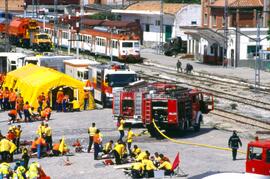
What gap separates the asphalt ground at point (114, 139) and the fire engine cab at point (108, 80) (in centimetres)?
106

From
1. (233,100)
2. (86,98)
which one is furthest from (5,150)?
(233,100)

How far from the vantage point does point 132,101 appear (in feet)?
121

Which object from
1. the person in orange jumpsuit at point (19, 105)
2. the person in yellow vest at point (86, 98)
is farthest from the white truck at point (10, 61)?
the person in orange jumpsuit at point (19, 105)

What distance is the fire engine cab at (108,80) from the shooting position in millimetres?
44125

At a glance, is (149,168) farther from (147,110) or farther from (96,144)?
(147,110)

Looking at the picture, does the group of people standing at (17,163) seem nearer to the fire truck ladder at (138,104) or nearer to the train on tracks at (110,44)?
the fire truck ladder at (138,104)

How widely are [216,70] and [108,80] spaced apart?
27075mm

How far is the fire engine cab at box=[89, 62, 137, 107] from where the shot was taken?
44.1m

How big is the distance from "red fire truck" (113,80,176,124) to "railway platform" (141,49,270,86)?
77.9 ft

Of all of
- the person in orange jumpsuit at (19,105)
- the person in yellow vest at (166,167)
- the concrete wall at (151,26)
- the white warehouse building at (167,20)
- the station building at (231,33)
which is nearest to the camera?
the person in yellow vest at (166,167)

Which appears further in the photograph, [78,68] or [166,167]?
[78,68]

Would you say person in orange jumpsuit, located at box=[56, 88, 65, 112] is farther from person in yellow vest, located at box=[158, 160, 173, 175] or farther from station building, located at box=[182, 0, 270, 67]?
station building, located at box=[182, 0, 270, 67]

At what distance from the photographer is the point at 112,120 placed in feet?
136

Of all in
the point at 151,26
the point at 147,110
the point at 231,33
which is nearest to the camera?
the point at 147,110
